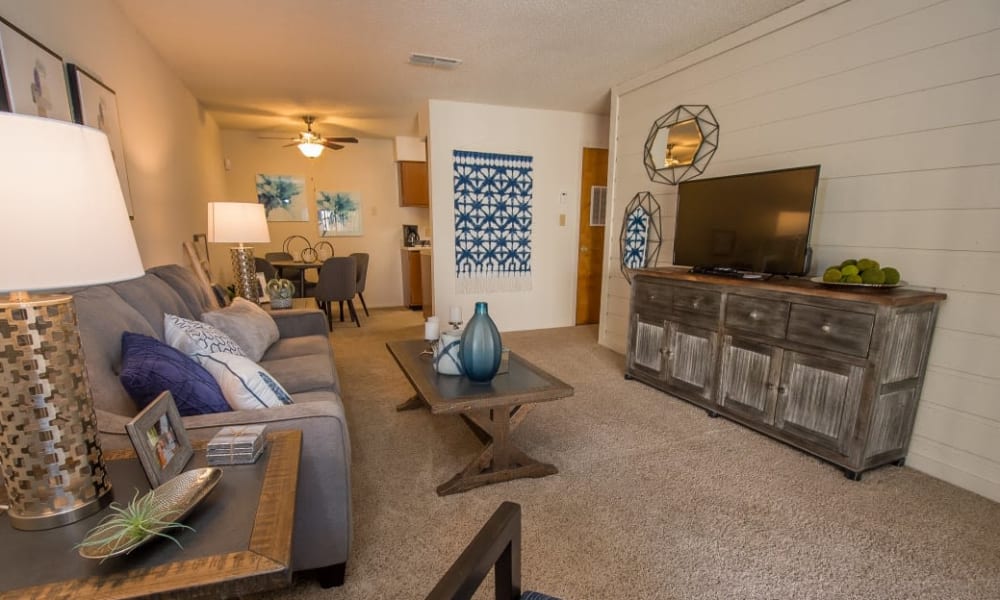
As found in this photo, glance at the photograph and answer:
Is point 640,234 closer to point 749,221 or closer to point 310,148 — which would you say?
point 749,221

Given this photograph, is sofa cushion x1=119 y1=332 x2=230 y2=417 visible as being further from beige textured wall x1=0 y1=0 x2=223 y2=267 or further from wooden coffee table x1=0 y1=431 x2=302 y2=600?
beige textured wall x1=0 y1=0 x2=223 y2=267

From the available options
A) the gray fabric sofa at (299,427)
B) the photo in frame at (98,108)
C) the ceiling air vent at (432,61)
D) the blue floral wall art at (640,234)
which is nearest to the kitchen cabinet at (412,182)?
the ceiling air vent at (432,61)

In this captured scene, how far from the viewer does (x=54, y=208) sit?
0.69 metres

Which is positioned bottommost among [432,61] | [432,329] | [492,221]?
[432,329]

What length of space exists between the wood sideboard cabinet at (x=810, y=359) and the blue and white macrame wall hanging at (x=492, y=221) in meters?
2.19

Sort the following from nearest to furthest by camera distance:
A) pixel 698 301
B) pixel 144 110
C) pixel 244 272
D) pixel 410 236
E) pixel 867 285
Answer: pixel 867 285 < pixel 698 301 < pixel 144 110 < pixel 244 272 < pixel 410 236

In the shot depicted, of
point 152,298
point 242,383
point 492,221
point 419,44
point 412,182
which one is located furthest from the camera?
point 412,182

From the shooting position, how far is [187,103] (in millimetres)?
3861

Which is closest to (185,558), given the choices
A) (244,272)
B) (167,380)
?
(167,380)

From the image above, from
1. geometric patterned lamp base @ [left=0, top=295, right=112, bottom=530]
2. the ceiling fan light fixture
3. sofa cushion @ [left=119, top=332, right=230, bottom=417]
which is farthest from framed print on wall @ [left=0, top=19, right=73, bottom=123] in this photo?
the ceiling fan light fixture

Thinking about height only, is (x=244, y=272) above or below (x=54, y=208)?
below

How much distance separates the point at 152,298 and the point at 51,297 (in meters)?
1.29

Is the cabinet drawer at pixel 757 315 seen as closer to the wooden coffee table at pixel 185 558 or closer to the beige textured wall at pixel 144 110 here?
the wooden coffee table at pixel 185 558

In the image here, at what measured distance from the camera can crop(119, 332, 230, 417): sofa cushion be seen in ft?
3.99
